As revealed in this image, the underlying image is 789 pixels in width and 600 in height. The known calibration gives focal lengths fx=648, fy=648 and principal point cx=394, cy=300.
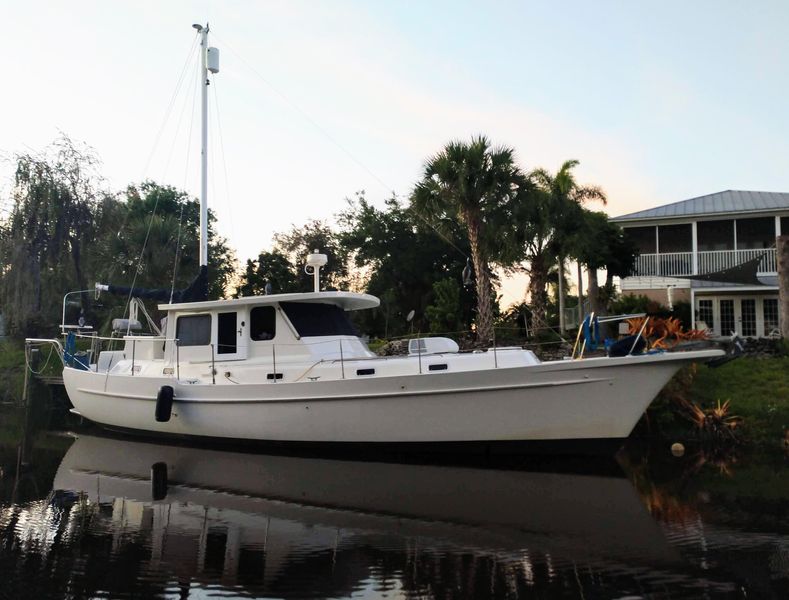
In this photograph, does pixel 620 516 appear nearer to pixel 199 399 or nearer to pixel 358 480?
pixel 358 480

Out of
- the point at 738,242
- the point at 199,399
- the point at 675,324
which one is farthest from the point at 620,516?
the point at 738,242

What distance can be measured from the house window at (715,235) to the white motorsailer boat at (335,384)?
53.7 ft

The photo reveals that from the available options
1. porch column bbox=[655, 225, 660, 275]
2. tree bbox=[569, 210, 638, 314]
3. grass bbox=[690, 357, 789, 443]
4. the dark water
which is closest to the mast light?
the dark water

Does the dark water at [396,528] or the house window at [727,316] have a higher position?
the house window at [727,316]

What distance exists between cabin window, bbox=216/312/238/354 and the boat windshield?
1.04 meters

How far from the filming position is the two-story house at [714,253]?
68.0 feet

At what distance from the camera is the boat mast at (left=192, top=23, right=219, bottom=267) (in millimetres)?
13094

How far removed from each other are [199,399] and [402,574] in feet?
22.5

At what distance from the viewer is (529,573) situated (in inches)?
213

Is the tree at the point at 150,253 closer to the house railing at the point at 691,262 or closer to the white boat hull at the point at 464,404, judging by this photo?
the white boat hull at the point at 464,404

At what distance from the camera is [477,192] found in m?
17.5

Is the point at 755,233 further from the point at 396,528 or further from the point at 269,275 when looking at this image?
the point at 396,528

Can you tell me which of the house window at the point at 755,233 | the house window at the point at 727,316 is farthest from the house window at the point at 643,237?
the house window at the point at 727,316

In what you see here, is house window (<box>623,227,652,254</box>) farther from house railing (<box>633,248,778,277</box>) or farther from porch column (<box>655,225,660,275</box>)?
house railing (<box>633,248,778,277</box>)
